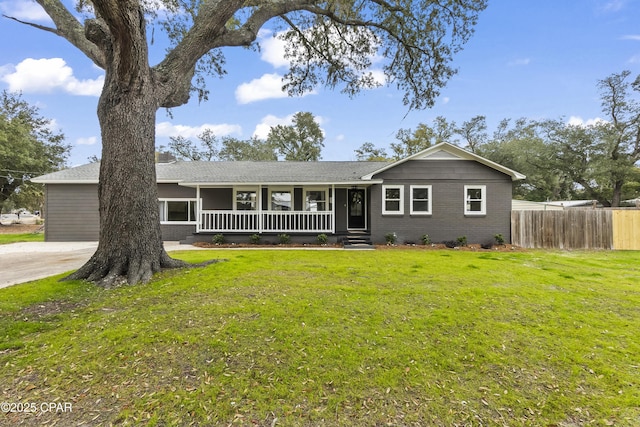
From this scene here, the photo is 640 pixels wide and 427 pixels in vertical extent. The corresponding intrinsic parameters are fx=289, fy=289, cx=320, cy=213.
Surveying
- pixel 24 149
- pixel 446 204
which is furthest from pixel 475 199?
pixel 24 149

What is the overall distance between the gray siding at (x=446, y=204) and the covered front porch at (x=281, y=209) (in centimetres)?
151

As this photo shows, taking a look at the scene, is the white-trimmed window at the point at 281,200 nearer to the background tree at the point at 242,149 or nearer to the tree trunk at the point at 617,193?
the background tree at the point at 242,149

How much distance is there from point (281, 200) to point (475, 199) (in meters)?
9.23

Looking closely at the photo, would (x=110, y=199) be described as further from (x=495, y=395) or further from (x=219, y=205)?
(x=219, y=205)

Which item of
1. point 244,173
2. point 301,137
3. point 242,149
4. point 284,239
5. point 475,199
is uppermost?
point 301,137

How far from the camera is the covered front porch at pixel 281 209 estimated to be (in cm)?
1353

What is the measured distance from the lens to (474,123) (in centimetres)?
3472

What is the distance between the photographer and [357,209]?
14.6 meters

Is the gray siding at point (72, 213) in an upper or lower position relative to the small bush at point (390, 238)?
upper

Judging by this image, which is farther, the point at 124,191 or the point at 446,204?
the point at 446,204

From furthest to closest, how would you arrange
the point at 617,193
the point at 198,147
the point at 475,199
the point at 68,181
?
the point at 198,147
the point at 617,193
the point at 68,181
the point at 475,199

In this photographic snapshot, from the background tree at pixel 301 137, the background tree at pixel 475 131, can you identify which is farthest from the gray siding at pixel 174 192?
the background tree at pixel 475 131

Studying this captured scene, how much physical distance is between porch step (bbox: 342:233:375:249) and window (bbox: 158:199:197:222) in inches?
303

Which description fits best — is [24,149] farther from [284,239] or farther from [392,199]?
[392,199]
